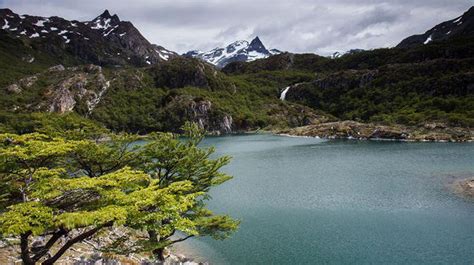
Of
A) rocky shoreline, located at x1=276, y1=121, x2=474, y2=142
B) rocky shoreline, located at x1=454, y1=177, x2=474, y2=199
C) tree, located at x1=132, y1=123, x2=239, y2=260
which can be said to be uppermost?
tree, located at x1=132, y1=123, x2=239, y2=260

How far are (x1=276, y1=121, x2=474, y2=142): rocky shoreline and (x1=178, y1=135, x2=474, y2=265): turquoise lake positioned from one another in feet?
145

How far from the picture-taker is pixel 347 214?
134ft

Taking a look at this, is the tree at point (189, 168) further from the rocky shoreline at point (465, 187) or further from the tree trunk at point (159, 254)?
the rocky shoreline at point (465, 187)

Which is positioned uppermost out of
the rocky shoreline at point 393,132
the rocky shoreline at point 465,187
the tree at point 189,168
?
the tree at point 189,168

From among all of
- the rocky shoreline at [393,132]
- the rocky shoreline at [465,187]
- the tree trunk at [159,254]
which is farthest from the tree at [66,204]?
the rocky shoreline at [393,132]

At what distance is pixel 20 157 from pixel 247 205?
35088 mm

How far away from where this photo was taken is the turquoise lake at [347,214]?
97.7 feet

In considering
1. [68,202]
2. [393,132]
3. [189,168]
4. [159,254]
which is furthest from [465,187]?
[393,132]

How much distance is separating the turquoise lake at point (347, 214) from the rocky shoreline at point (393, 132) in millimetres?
44255

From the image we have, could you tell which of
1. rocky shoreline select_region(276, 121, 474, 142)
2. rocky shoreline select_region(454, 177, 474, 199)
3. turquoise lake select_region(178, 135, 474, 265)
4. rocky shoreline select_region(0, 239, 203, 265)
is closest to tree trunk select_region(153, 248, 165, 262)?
rocky shoreline select_region(0, 239, 203, 265)

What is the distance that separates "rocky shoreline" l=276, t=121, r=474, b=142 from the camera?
4705 inches

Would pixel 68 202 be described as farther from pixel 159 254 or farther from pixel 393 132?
pixel 393 132

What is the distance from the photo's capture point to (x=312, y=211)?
4250 centimetres

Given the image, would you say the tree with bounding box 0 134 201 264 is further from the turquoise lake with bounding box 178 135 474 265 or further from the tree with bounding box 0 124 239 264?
the turquoise lake with bounding box 178 135 474 265
